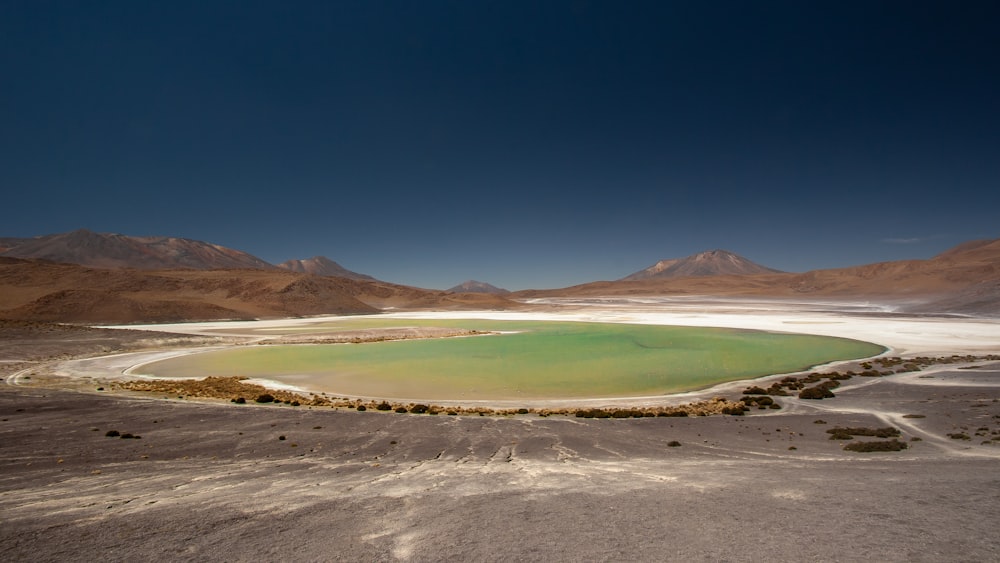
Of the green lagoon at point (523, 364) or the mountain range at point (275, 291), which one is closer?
the green lagoon at point (523, 364)

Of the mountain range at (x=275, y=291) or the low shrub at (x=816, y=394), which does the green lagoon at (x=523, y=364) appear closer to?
the low shrub at (x=816, y=394)

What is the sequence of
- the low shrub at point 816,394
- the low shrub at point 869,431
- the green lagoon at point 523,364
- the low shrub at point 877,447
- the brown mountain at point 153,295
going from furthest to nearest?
the brown mountain at point 153,295 → the green lagoon at point 523,364 → the low shrub at point 816,394 → the low shrub at point 869,431 → the low shrub at point 877,447

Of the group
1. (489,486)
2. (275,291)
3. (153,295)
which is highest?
(275,291)

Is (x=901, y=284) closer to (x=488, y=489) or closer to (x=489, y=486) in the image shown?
(x=489, y=486)

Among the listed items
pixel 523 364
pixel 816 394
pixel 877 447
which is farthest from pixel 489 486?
pixel 523 364

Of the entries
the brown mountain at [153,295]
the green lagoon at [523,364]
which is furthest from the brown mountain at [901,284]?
the brown mountain at [153,295]
